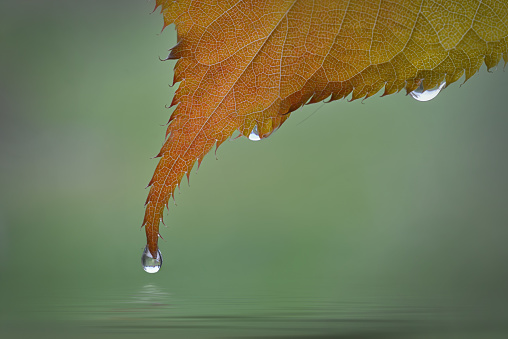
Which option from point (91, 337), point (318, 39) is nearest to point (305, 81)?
point (318, 39)

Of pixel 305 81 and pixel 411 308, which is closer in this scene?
pixel 305 81

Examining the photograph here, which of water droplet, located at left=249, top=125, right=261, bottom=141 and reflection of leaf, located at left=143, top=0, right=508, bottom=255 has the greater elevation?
reflection of leaf, located at left=143, top=0, right=508, bottom=255

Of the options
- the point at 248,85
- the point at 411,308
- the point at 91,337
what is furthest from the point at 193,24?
the point at 411,308

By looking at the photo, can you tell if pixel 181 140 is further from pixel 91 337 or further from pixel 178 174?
pixel 91 337

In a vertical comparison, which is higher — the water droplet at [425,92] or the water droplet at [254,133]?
the water droplet at [425,92]

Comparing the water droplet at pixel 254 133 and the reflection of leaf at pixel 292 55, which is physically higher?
the reflection of leaf at pixel 292 55

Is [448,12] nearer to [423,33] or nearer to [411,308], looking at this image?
[423,33]

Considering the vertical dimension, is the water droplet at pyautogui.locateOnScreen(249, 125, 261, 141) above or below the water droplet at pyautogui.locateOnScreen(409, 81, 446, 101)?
below
